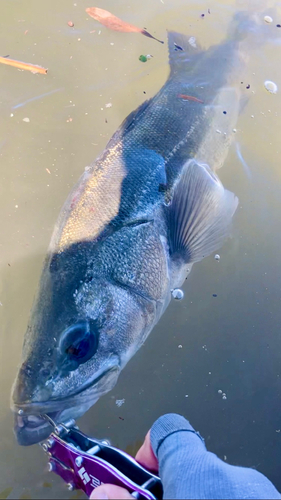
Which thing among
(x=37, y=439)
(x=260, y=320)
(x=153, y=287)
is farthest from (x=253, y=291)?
(x=37, y=439)

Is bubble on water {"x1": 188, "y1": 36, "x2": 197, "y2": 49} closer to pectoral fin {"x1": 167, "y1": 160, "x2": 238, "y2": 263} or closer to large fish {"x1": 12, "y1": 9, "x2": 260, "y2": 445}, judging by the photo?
large fish {"x1": 12, "y1": 9, "x2": 260, "y2": 445}

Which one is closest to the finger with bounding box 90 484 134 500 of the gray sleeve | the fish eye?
the gray sleeve

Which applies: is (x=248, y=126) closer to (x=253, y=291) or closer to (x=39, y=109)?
(x=253, y=291)

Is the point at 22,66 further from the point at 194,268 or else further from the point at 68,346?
the point at 68,346

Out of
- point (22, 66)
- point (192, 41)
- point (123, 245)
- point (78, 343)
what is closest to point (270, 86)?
point (192, 41)

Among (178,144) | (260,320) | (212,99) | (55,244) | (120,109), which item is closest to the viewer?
(55,244)

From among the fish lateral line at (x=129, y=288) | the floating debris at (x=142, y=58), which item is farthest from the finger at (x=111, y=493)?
the floating debris at (x=142, y=58)

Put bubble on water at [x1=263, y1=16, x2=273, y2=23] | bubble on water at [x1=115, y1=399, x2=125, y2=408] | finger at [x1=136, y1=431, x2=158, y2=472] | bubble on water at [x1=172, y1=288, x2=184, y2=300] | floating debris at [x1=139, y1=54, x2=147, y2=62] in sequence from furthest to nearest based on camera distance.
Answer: bubble on water at [x1=263, y1=16, x2=273, y2=23] → floating debris at [x1=139, y1=54, x2=147, y2=62] → bubble on water at [x1=172, y1=288, x2=184, y2=300] → bubble on water at [x1=115, y1=399, x2=125, y2=408] → finger at [x1=136, y1=431, x2=158, y2=472]
